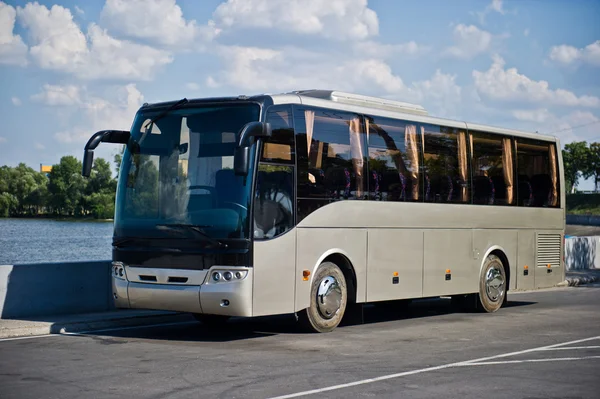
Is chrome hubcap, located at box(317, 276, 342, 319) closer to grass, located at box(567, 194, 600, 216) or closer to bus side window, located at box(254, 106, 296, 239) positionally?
bus side window, located at box(254, 106, 296, 239)

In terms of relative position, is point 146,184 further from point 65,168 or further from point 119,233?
point 65,168

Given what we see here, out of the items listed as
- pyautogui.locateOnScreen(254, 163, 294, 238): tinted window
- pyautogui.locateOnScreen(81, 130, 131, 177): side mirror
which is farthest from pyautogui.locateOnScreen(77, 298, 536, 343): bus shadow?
pyautogui.locateOnScreen(81, 130, 131, 177): side mirror

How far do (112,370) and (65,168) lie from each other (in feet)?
214

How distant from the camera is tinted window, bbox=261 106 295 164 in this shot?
12742 millimetres

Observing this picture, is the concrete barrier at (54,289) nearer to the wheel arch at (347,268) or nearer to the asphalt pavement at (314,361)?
the asphalt pavement at (314,361)

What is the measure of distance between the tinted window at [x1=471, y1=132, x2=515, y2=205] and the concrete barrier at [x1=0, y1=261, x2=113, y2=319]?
6.98m

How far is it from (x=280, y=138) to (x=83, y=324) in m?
4.03

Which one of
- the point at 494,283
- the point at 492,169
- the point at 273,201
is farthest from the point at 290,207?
the point at 494,283

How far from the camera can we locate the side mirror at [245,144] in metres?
11.7

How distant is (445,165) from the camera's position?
648 inches

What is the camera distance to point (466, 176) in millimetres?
16984

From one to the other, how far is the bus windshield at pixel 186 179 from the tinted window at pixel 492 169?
20.2ft

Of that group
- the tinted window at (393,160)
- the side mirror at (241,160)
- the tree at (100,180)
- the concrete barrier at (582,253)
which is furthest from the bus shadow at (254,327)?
the tree at (100,180)

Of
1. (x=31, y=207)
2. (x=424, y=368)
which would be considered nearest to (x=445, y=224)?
(x=424, y=368)
